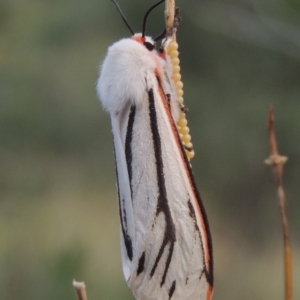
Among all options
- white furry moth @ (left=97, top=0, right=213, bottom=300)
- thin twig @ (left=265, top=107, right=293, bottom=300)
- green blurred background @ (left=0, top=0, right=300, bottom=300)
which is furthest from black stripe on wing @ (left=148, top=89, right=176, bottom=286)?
green blurred background @ (left=0, top=0, right=300, bottom=300)

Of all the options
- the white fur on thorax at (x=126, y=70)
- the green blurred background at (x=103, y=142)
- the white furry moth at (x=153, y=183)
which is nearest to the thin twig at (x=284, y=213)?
the white furry moth at (x=153, y=183)

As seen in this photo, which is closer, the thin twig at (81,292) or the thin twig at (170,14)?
the thin twig at (81,292)

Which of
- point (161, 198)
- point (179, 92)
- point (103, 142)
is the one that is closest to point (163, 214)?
point (161, 198)

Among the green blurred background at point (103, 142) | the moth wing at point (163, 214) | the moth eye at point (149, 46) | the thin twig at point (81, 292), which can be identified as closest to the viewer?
the thin twig at point (81, 292)

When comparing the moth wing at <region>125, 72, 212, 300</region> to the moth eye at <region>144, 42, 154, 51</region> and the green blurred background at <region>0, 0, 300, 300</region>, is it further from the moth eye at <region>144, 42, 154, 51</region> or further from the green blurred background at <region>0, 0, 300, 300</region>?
the green blurred background at <region>0, 0, 300, 300</region>

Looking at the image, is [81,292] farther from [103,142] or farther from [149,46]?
[103,142]

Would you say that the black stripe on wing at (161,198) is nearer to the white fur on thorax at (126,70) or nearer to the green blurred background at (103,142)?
the white fur on thorax at (126,70)

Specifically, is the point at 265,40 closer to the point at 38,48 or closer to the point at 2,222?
the point at 2,222
